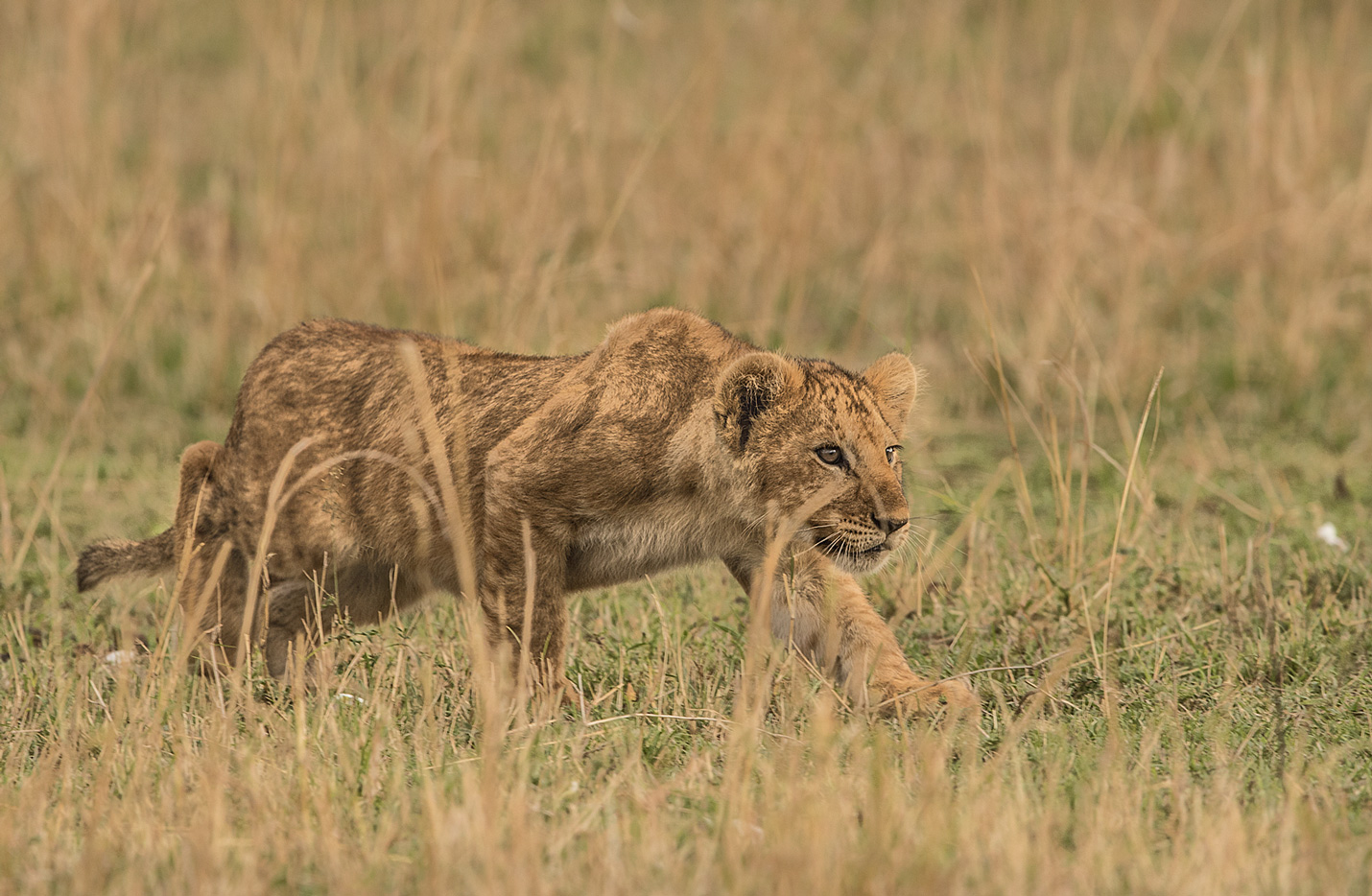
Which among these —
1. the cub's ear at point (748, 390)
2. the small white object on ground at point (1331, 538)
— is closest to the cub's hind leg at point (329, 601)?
the cub's ear at point (748, 390)

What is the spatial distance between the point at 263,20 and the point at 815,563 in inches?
205

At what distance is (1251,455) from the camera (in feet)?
22.4

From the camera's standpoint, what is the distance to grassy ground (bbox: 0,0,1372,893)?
9.78 ft

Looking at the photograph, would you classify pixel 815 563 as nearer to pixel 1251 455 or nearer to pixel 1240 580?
pixel 1240 580

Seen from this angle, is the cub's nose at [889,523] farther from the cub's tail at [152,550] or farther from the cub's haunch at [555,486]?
the cub's tail at [152,550]

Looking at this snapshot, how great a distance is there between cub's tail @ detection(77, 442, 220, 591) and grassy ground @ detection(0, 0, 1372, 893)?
22cm

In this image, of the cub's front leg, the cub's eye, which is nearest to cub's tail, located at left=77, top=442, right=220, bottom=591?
the cub's front leg

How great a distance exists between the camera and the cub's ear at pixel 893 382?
436cm

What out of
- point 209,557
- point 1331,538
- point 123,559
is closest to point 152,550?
point 123,559

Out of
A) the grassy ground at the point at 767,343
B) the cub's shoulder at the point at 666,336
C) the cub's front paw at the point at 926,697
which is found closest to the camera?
the grassy ground at the point at 767,343

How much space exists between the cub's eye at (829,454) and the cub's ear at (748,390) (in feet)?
0.50

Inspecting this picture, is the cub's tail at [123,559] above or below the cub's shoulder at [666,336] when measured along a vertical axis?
below

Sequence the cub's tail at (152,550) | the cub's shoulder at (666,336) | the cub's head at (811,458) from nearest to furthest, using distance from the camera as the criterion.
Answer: the cub's head at (811,458) → the cub's shoulder at (666,336) → the cub's tail at (152,550)

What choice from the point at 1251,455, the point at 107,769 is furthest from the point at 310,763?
the point at 1251,455
